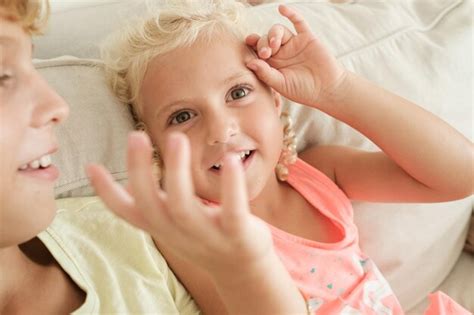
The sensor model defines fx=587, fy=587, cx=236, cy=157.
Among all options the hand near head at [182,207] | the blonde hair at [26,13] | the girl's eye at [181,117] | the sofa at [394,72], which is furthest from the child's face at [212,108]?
the hand near head at [182,207]

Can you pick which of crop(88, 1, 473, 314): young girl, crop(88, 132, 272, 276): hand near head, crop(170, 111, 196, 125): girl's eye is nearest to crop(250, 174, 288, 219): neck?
crop(88, 1, 473, 314): young girl

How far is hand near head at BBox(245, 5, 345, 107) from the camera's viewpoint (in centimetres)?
112

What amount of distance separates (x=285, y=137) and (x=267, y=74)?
163 millimetres

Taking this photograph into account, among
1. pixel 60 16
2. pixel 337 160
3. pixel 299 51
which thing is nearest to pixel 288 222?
pixel 337 160

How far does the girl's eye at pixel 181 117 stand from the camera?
1055 millimetres

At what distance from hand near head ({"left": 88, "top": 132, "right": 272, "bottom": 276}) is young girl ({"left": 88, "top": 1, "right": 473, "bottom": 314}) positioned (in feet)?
1.18

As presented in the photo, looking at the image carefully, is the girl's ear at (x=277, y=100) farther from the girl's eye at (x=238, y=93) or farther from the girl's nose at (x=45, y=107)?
the girl's nose at (x=45, y=107)

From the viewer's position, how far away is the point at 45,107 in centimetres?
77

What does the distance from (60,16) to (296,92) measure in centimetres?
54

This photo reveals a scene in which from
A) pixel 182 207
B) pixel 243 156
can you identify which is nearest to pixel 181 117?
pixel 243 156

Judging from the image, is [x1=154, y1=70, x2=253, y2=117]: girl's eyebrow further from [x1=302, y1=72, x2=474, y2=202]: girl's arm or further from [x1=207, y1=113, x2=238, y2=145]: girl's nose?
[x1=302, y1=72, x2=474, y2=202]: girl's arm

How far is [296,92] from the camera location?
1.13 meters

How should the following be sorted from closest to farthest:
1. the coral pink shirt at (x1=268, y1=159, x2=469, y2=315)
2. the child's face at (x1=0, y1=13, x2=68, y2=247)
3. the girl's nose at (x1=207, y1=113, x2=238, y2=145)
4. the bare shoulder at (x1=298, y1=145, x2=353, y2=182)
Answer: the child's face at (x1=0, y1=13, x2=68, y2=247), the girl's nose at (x1=207, y1=113, x2=238, y2=145), the coral pink shirt at (x1=268, y1=159, x2=469, y2=315), the bare shoulder at (x1=298, y1=145, x2=353, y2=182)

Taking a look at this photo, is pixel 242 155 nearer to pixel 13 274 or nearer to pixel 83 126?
pixel 83 126
